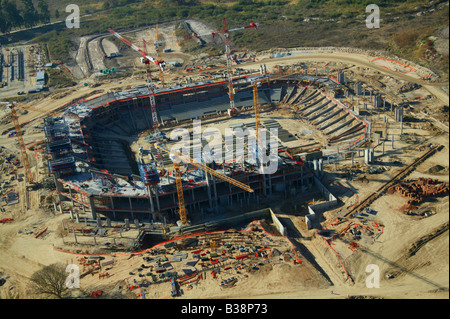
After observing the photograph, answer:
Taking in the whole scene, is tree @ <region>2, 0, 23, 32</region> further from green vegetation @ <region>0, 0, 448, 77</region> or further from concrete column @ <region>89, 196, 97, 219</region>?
concrete column @ <region>89, 196, 97, 219</region>

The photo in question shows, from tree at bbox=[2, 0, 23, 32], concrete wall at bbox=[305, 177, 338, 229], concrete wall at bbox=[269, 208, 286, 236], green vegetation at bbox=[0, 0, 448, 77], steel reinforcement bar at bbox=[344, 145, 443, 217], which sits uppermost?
tree at bbox=[2, 0, 23, 32]

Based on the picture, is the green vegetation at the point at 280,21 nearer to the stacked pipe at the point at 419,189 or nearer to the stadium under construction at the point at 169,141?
the stadium under construction at the point at 169,141

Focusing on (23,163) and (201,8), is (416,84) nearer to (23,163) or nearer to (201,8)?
(23,163)

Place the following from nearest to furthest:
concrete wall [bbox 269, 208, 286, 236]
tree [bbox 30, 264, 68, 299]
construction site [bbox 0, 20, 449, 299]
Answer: tree [bbox 30, 264, 68, 299]
construction site [bbox 0, 20, 449, 299]
concrete wall [bbox 269, 208, 286, 236]

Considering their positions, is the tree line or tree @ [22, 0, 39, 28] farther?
tree @ [22, 0, 39, 28]

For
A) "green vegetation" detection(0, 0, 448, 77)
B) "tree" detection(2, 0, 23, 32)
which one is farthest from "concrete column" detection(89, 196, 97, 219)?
"tree" detection(2, 0, 23, 32)

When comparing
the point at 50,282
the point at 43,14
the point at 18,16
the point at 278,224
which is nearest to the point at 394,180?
the point at 278,224
